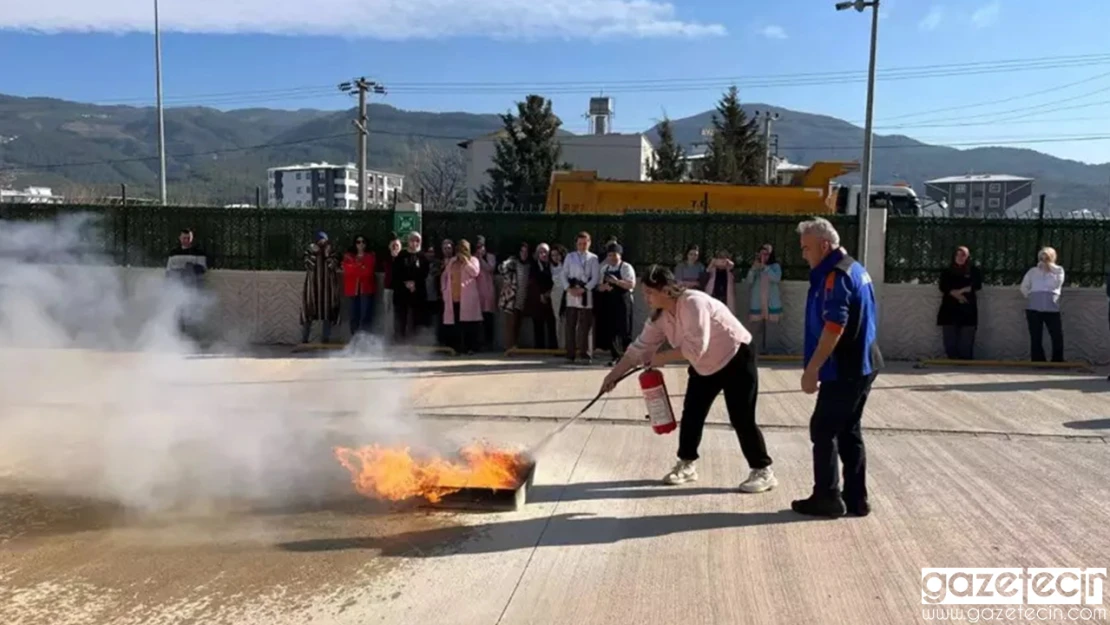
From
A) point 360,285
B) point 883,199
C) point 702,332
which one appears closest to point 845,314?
point 702,332

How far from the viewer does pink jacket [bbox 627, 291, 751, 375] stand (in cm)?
582

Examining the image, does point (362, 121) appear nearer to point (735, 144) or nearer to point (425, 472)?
point (735, 144)

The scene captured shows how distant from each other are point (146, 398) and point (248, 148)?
404 ft

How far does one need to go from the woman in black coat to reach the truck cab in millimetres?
6531

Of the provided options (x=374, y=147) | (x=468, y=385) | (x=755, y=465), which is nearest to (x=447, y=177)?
(x=468, y=385)

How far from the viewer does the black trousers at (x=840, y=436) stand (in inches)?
214

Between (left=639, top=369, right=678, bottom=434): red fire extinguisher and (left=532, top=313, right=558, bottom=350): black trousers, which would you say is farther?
(left=532, top=313, right=558, bottom=350): black trousers

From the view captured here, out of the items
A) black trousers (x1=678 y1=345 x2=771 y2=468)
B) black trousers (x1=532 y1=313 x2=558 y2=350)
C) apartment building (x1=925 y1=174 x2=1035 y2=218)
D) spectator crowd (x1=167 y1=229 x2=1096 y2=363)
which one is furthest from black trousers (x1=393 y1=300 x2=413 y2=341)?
apartment building (x1=925 y1=174 x2=1035 y2=218)

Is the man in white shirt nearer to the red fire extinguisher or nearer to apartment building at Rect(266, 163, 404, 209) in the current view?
the red fire extinguisher

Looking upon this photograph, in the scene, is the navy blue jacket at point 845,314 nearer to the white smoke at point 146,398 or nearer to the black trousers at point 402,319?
the white smoke at point 146,398

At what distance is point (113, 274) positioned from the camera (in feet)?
45.7

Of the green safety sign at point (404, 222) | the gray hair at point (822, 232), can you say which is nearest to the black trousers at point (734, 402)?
the gray hair at point (822, 232)

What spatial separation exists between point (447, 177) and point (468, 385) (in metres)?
57.8

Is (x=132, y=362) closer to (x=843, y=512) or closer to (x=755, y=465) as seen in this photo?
(x=755, y=465)
